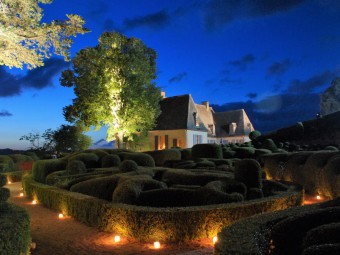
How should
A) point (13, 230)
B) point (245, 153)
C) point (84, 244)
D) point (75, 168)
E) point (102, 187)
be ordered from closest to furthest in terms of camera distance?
point (13, 230), point (84, 244), point (102, 187), point (75, 168), point (245, 153)

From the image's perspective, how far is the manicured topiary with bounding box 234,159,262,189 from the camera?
417 inches

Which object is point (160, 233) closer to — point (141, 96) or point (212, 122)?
point (141, 96)

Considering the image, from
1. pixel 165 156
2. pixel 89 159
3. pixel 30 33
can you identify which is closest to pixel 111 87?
pixel 165 156

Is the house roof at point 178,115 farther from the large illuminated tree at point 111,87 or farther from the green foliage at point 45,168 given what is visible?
the green foliage at point 45,168

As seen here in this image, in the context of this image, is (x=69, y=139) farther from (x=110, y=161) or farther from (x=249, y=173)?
(x=249, y=173)

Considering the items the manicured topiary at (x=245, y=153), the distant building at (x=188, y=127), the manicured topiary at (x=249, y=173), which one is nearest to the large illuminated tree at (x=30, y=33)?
the manicured topiary at (x=249, y=173)

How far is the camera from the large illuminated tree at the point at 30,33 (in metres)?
8.62

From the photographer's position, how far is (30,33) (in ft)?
29.0

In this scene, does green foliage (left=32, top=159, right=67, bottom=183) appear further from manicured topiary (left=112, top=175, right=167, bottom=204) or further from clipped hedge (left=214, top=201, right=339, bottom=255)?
clipped hedge (left=214, top=201, right=339, bottom=255)

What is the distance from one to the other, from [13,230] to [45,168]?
43.2ft

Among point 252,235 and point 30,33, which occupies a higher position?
point 30,33

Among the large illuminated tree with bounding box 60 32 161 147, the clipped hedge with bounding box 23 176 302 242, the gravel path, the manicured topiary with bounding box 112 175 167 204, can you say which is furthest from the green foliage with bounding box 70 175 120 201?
the large illuminated tree with bounding box 60 32 161 147

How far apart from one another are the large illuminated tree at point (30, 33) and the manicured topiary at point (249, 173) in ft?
20.6

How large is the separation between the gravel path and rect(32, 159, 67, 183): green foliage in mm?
7480
